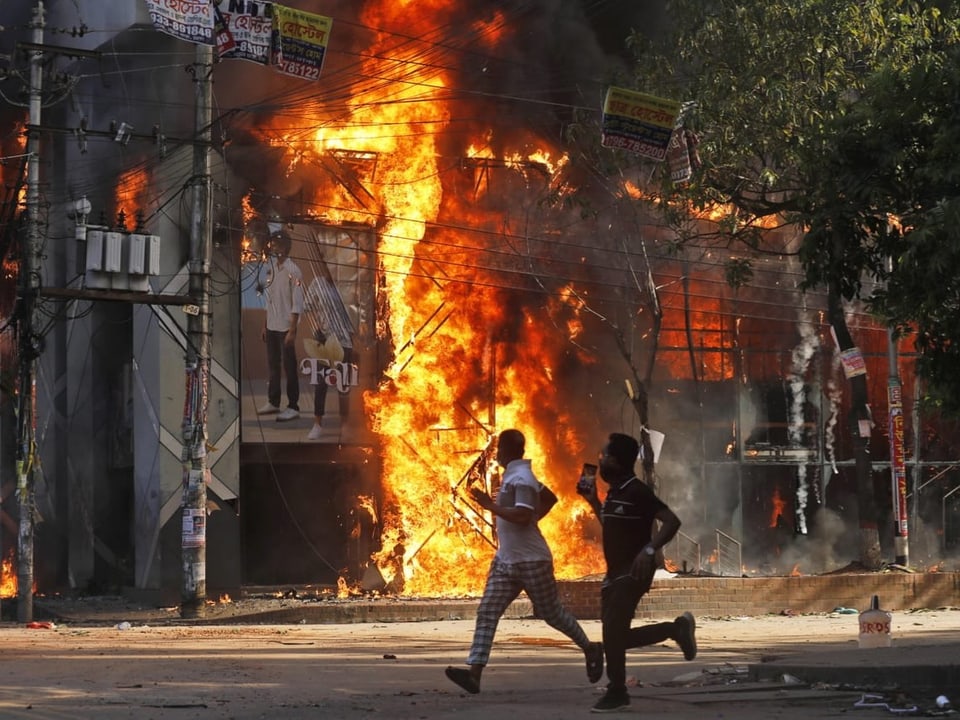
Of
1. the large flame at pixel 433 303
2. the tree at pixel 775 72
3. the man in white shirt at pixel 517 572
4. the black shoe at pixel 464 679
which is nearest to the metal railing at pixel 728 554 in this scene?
the large flame at pixel 433 303

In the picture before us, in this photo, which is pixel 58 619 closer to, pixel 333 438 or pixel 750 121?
pixel 333 438

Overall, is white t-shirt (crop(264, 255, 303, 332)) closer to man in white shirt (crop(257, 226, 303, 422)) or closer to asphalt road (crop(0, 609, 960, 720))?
man in white shirt (crop(257, 226, 303, 422))

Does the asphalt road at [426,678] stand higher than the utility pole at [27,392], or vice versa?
the utility pole at [27,392]

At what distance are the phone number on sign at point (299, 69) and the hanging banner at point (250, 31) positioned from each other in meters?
0.56

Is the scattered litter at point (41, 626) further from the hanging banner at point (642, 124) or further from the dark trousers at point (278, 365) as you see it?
the hanging banner at point (642, 124)

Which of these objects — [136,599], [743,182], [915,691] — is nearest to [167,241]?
[136,599]

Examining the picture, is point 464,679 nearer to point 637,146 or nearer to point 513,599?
point 513,599

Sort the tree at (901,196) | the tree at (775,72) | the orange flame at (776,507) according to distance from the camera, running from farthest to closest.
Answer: the orange flame at (776,507), the tree at (775,72), the tree at (901,196)

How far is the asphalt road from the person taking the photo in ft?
29.9

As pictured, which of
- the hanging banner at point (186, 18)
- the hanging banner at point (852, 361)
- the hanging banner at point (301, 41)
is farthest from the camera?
the hanging banner at point (852, 361)

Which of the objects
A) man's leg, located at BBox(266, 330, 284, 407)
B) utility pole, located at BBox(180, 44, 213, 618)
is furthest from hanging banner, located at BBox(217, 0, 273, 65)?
man's leg, located at BBox(266, 330, 284, 407)

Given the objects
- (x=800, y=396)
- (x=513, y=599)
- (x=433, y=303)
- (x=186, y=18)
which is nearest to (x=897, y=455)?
(x=800, y=396)

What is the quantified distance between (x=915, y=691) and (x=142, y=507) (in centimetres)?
1968

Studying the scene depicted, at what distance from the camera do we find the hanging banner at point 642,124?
59.1ft
